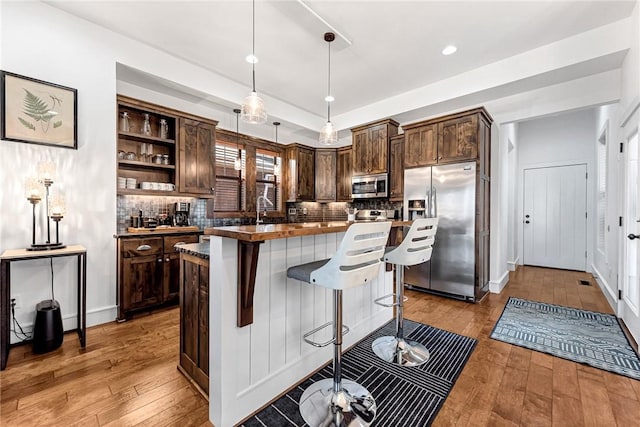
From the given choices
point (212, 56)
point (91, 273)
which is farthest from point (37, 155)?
point (212, 56)

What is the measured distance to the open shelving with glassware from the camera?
327 cm

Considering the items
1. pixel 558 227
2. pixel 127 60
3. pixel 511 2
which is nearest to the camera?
pixel 511 2

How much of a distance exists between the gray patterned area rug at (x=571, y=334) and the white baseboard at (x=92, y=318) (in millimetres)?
3921

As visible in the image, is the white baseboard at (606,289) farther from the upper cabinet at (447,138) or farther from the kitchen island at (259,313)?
the kitchen island at (259,313)

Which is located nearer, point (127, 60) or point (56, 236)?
point (56, 236)

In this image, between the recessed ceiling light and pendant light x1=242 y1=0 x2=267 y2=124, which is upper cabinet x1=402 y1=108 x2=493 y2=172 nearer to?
the recessed ceiling light

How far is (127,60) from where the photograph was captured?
9.77 ft

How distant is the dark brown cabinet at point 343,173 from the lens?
18.2ft

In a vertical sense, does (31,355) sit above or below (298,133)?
below

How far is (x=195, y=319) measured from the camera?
5.90 feet

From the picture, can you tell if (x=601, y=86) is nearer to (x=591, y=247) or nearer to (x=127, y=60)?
(x=591, y=247)

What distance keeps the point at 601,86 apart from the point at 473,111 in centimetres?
136

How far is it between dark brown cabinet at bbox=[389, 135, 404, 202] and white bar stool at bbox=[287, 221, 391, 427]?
3.14m

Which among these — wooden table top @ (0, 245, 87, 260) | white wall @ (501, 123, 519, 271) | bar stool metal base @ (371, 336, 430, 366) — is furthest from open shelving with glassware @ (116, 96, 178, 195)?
white wall @ (501, 123, 519, 271)
